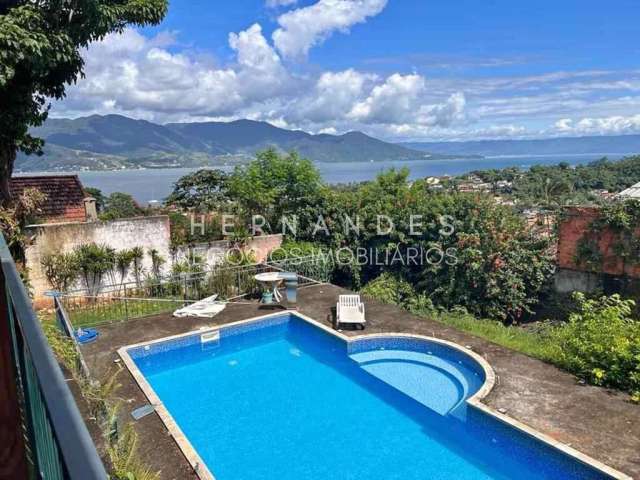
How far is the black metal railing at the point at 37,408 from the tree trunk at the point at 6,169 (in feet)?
40.2

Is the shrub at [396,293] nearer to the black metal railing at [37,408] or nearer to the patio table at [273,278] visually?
the patio table at [273,278]

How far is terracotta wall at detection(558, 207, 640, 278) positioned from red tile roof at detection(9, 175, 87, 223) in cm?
1702

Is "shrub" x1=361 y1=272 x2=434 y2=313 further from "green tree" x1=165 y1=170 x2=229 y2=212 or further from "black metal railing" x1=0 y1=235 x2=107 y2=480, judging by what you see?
"black metal railing" x1=0 y1=235 x2=107 y2=480

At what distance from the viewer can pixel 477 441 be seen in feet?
25.7

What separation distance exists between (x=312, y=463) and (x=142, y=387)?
3.67m

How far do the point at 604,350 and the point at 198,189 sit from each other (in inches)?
804

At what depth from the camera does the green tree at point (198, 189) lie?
76.2 feet

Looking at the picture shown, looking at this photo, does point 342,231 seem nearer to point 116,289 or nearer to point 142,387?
point 116,289

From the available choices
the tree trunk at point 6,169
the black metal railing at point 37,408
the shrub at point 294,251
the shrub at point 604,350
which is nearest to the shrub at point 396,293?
the shrub at point 294,251

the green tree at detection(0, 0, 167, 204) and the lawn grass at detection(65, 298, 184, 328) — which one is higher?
the green tree at detection(0, 0, 167, 204)

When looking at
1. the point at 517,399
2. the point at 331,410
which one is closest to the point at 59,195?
the point at 331,410

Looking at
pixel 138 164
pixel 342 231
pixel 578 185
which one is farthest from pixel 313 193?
pixel 138 164

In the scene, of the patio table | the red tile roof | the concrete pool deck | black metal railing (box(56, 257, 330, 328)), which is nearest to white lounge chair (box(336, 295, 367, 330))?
the concrete pool deck

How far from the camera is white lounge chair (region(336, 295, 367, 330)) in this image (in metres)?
11.7
